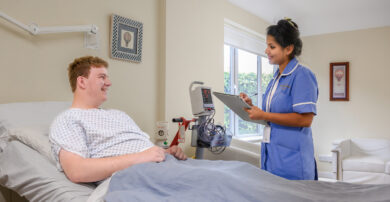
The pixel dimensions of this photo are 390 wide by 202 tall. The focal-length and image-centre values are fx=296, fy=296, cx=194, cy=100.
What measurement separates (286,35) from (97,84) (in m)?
1.04

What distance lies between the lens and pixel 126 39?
2.25m

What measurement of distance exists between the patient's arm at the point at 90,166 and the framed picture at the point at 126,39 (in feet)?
3.82

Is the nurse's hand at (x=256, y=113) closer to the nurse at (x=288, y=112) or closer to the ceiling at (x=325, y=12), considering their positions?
the nurse at (x=288, y=112)

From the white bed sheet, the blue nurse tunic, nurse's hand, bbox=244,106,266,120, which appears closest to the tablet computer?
nurse's hand, bbox=244,106,266,120

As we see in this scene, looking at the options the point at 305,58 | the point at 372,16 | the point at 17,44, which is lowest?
the point at 17,44

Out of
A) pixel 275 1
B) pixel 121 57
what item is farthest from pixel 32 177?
pixel 275 1

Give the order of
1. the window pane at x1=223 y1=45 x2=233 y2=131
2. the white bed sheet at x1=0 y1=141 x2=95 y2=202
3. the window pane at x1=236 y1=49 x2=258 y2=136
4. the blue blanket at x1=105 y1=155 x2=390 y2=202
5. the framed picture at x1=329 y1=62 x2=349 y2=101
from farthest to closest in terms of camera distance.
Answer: the framed picture at x1=329 y1=62 x2=349 y2=101 < the window pane at x1=236 y1=49 x2=258 y2=136 < the window pane at x1=223 y1=45 x2=233 y2=131 < the white bed sheet at x1=0 y1=141 x2=95 y2=202 < the blue blanket at x1=105 y1=155 x2=390 y2=202

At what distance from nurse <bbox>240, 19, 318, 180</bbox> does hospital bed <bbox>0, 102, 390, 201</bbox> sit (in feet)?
1.37

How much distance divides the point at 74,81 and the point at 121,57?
0.83 metres

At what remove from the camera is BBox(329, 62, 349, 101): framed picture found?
184 inches

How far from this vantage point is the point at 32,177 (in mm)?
1137

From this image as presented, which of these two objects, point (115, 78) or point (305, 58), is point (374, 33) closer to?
point (305, 58)

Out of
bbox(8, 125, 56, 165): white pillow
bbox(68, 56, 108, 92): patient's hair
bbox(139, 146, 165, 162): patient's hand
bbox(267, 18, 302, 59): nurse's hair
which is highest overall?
bbox(267, 18, 302, 59): nurse's hair

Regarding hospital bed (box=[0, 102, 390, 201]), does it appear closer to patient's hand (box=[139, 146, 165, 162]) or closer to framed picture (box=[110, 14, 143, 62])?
patient's hand (box=[139, 146, 165, 162])
